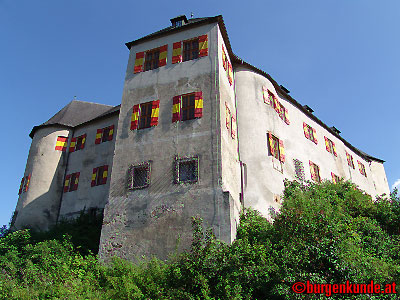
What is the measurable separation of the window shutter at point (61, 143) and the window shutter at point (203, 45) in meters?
14.4

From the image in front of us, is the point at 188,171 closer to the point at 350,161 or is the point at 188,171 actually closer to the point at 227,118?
the point at 227,118

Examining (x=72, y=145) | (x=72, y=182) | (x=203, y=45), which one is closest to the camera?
(x=203, y=45)

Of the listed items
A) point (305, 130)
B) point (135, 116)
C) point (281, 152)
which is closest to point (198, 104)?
point (135, 116)

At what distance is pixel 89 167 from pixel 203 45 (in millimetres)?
12267

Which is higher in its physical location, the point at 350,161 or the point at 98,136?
the point at 350,161

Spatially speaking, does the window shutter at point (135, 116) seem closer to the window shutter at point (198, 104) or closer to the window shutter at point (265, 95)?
the window shutter at point (198, 104)

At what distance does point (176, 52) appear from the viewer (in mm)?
19594

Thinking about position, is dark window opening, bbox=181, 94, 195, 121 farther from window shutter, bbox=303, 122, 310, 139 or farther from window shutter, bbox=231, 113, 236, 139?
window shutter, bbox=303, 122, 310, 139

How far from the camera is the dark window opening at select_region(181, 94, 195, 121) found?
57.3 feet

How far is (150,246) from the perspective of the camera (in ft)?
49.5

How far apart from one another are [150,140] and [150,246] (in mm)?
5447

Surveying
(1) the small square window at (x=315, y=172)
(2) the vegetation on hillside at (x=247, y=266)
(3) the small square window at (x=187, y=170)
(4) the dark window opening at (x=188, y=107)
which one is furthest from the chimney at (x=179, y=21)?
(1) the small square window at (x=315, y=172)

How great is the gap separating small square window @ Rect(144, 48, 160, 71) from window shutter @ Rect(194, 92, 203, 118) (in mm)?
3924

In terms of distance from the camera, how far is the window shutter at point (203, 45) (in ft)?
61.9
